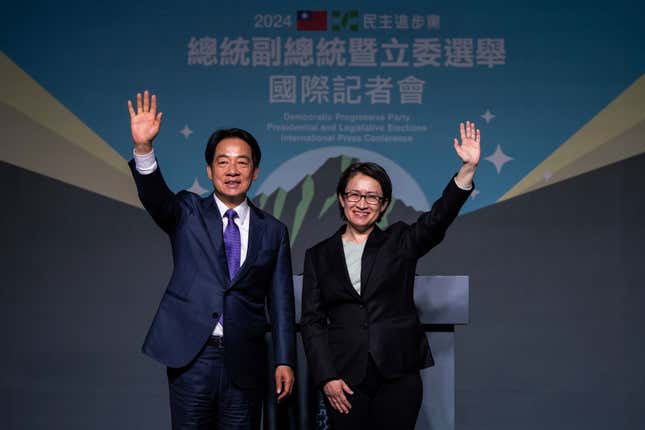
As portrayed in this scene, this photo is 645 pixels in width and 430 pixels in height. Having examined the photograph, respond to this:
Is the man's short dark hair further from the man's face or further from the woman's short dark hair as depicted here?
the woman's short dark hair

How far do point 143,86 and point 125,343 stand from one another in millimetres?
1379

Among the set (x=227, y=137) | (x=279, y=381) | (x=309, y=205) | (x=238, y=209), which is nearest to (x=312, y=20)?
(x=309, y=205)

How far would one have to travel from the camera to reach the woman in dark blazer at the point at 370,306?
204cm

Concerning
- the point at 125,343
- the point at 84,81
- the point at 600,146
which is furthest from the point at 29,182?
the point at 600,146

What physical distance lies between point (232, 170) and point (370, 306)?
552 mm

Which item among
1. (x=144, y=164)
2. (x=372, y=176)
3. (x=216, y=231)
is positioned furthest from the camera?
(x=372, y=176)

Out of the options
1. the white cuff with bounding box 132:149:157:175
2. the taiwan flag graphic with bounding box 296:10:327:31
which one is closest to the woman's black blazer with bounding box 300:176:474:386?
the white cuff with bounding box 132:149:157:175

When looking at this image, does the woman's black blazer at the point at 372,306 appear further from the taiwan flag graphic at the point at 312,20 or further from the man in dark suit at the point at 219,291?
the taiwan flag graphic at the point at 312,20

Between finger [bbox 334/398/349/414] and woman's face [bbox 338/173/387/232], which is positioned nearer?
finger [bbox 334/398/349/414]

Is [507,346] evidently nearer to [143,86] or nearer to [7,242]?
[143,86]

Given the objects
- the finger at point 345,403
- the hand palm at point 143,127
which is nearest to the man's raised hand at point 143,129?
the hand palm at point 143,127

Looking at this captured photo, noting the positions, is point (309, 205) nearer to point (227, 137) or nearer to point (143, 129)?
point (227, 137)

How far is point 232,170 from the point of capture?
2.10 meters

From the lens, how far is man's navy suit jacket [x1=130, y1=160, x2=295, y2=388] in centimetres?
198
